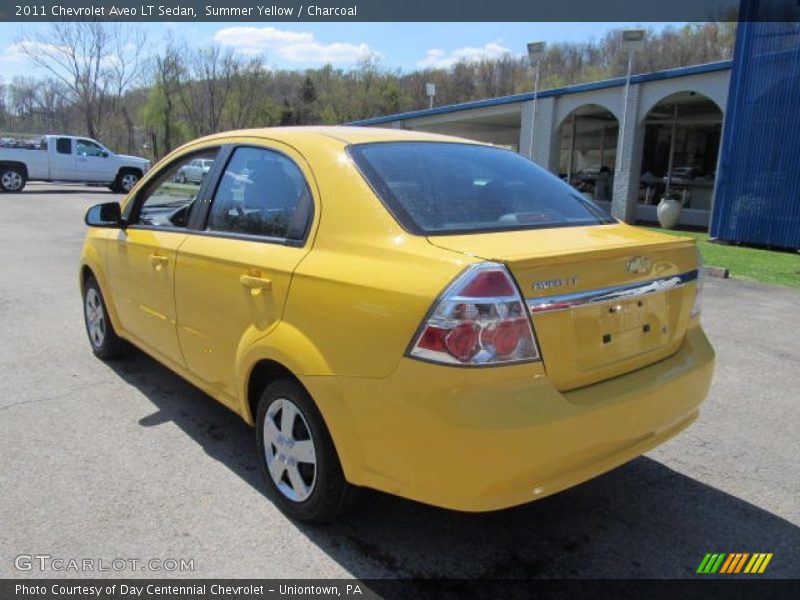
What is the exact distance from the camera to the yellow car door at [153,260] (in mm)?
3725

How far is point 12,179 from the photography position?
2375cm

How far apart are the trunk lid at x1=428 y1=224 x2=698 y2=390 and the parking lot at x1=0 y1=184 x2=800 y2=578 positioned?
786mm

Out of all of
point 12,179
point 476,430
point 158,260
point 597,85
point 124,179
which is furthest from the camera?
point 124,179

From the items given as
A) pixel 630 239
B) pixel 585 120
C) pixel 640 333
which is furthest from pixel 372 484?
pixel 585 120

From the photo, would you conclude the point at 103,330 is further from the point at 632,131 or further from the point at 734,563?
the point at 632,131

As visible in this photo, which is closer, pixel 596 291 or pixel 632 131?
pixel 596 291

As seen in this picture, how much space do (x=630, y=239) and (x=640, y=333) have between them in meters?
0.42

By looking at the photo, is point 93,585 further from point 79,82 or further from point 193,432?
point 79,82

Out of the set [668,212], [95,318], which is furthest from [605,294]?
Answer: [668,212]

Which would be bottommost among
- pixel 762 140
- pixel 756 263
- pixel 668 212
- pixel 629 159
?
pixel 756 263

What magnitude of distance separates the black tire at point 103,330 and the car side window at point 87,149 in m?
22.5

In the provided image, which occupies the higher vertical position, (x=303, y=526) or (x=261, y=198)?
(x=261, y=198)

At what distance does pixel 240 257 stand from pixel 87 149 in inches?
994

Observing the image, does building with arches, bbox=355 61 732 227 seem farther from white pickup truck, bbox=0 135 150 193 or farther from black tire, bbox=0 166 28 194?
black tire, bbox=0 166 28 194
